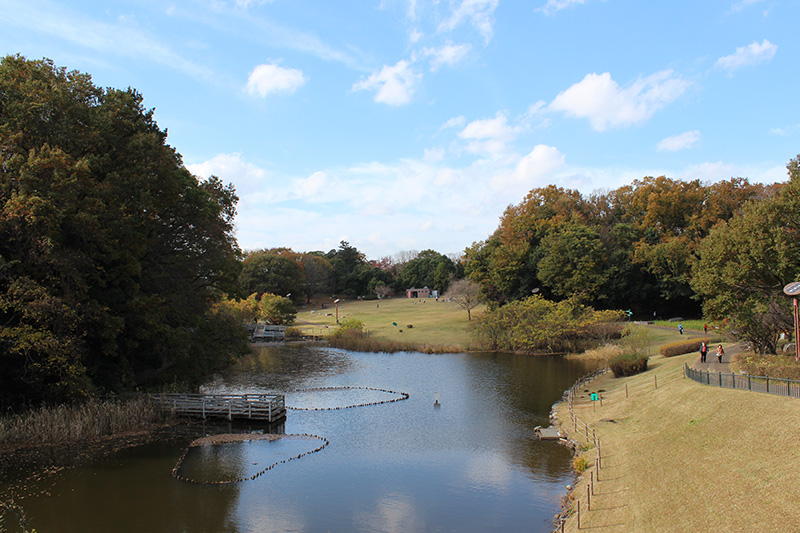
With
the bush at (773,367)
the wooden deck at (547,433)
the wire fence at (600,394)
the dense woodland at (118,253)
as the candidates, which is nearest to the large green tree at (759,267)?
the dense woodland at (118,253)

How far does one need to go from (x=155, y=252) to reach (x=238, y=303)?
156ft

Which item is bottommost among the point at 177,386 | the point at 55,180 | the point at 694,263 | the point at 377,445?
the point at 377,445

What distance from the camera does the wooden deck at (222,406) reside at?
2892 centimetres

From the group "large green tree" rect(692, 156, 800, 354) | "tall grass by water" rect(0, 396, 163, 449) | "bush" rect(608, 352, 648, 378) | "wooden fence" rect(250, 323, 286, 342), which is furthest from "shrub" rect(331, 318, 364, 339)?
"large green tree" rect(692, 156, 800, 354)

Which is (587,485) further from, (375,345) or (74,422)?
(375,345)

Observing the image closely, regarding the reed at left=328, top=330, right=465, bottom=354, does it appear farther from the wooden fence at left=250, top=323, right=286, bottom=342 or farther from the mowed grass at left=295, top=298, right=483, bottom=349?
the wooden fence at left=250, top=323, right=286, bottom=342

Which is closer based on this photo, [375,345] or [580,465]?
[580,465]

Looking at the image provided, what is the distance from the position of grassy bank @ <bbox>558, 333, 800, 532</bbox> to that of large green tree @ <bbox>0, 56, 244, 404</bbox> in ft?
70.7

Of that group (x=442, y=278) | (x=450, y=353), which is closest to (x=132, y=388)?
(x=450, y=353)

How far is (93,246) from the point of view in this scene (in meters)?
25.1

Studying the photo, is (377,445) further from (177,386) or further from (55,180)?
(55,180)

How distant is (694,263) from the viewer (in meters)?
35.3

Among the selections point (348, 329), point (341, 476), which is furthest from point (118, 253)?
point (348, 329)

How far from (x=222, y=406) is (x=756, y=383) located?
25.4 m
